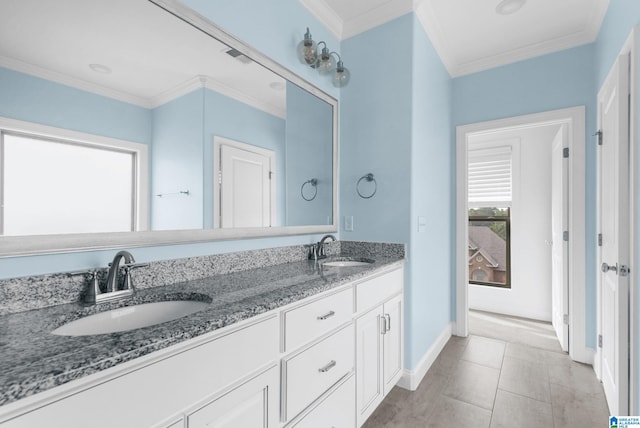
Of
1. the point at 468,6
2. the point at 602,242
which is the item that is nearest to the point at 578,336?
the point at 602,242

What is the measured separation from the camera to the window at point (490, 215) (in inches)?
141

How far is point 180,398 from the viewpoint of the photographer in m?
0.76

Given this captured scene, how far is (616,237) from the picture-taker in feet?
5.14

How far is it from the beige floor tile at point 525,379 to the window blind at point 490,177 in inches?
72.0

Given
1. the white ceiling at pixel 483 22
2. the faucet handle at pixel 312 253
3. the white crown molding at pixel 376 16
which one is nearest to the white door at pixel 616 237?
the white ceiling at pixel 483 22

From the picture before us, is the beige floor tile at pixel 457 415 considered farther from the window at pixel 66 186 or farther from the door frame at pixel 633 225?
the window at pixel 66 186

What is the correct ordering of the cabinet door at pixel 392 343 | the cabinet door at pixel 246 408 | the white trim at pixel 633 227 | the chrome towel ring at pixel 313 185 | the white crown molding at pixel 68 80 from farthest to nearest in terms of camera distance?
the chrome towel ring at pixel 313 185 < the cabinet door at pixel 392 343 < the white trim at pixel 633 227 < the white crown molding at pixel 68 80 < the cabinet door at pixel 246 408

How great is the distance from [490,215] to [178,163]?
3.67 m

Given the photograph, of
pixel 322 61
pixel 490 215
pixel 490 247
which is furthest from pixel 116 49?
pixel 490 247

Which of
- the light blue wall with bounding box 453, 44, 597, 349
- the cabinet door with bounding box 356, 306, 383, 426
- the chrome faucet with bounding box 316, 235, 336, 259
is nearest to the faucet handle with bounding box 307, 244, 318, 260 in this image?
the chrome faucet with bounding box 316, 235, 336, 259

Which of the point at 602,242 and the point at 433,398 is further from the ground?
the point at 602,242

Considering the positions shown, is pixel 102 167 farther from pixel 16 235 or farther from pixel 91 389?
pixel 91 389

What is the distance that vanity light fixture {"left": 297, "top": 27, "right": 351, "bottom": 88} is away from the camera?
1.93 metres

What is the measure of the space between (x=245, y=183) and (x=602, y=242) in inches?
91.5
